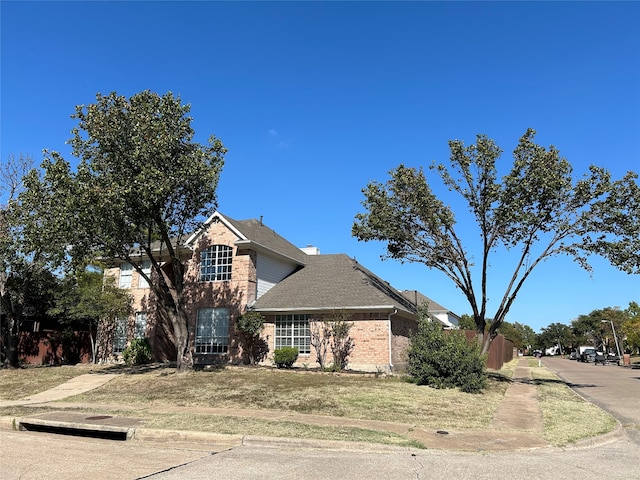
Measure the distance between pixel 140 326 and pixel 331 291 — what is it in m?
10.5

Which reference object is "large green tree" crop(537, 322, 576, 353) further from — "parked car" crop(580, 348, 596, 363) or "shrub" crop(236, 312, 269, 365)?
"shrub" crop(236, 312, 269, 365)

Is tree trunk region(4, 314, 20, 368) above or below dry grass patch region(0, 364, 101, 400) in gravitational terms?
above

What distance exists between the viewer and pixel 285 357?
20641mm

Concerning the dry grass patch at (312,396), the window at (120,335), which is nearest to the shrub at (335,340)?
the dry grass patch at (312,396)

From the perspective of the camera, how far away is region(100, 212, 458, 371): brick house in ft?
68.2

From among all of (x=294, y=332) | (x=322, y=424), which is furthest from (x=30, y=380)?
(x=322, y=424)

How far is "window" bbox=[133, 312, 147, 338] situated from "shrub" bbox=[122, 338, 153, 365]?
118cm

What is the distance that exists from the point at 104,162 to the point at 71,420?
966 centimetres

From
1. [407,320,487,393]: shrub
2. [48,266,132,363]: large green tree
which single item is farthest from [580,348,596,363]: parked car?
[48,266,132,363]: large green tree

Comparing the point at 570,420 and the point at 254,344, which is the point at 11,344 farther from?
the point at 570,420

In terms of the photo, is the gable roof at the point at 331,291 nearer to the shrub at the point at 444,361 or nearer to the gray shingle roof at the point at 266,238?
the gray shingle roof at the point at 266,238

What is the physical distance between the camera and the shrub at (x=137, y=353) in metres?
23.4

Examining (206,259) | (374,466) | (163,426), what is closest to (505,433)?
(374,466)

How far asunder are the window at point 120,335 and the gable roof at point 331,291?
7869mm
